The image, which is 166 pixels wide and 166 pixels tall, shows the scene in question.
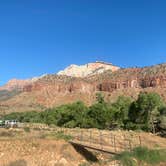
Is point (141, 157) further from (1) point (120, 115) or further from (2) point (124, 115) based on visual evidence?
(1) point (120, 115)

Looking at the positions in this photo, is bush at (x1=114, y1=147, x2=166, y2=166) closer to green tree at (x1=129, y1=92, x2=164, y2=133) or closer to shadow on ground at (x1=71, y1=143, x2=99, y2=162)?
shadow on ground at (x1=71, y1=143, x2=99, y2=162)

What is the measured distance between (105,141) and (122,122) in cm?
3996

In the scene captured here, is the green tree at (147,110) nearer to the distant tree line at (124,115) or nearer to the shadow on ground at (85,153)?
the distant tree line at (124,115)

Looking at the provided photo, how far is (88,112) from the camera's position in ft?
279

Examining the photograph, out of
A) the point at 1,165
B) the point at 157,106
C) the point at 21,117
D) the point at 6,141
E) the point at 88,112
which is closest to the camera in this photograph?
the point at 1,165

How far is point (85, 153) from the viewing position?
113 feet

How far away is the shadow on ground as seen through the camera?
33.5m

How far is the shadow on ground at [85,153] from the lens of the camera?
33469mm

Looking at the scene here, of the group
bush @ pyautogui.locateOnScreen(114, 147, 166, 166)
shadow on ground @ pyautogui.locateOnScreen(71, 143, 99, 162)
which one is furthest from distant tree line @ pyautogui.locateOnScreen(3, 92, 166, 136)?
shadow on ground @ pyautogui.locateOnScreen(71, 143, 99, 162)

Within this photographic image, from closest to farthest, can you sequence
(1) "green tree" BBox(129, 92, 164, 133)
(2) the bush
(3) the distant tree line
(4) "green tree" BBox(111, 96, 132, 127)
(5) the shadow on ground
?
(2) the bush < (5) the shadow on ground < (3) the distant tree line < (1) "green tree" BBox(129, 92, 164, 133) < (4) "green tree" BBox(111, 96, 132, 127)

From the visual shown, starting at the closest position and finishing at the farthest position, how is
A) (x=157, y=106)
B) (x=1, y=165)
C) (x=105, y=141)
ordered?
(x=1, y=165) < (x=105, y=141) < (x=157, y=106)

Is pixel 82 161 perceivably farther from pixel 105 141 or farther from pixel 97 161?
pixel 105 141

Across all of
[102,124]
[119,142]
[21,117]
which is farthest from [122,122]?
[21,117]

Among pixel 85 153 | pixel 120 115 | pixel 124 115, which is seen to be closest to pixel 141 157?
pixel 85 153
